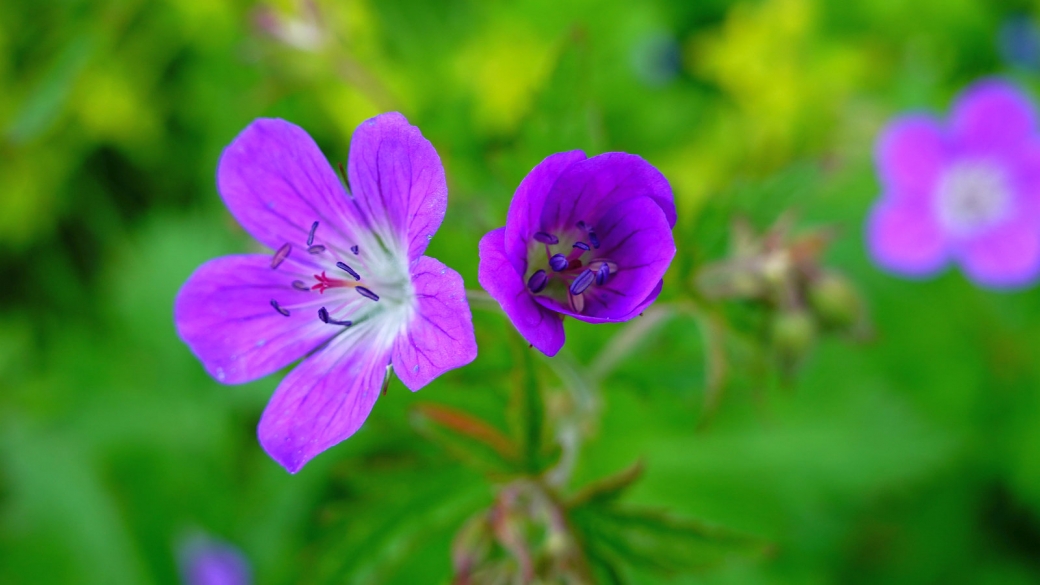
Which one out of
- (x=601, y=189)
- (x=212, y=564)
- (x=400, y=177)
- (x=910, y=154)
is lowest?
(x=212, y=564)

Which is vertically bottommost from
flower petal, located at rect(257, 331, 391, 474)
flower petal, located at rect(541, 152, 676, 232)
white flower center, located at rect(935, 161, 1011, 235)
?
white flower center, located at rect(935, 161, 1011, 235)

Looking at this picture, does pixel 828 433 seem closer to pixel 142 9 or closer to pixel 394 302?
pixel 394 302

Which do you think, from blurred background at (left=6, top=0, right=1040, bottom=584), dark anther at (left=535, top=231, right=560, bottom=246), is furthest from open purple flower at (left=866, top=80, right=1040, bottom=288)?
dark anther at (left=535, top=231, right=560, bottom=246)

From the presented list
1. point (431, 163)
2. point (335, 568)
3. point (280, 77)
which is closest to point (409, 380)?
point (431, 163)

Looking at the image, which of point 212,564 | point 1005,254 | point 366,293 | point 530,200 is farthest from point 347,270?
point 1005,254

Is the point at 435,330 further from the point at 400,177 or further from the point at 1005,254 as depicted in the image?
the point at 1005,254

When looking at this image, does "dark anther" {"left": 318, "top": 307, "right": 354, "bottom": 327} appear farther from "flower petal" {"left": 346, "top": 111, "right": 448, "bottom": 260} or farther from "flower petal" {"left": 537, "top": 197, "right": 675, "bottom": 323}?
"flower petal" {"left": 537, "top": 197, "right": 675, "bottom": 323}
